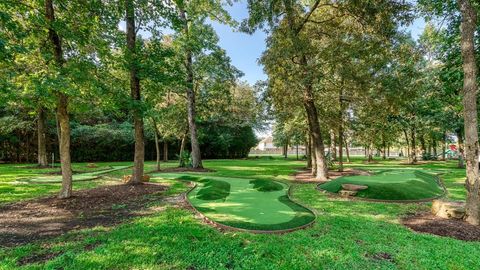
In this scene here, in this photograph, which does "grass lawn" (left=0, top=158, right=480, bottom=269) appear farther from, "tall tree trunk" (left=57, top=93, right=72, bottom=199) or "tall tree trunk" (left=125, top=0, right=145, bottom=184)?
→ "tall tree trunk" (left=125, top=0, right=145, bottom=184)

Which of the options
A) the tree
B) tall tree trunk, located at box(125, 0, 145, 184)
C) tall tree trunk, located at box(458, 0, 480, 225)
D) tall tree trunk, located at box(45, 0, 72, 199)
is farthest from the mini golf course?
the tree

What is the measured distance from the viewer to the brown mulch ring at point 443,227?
4.28 m

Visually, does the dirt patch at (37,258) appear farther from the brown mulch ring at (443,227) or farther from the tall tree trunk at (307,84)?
the tall tree trunk at (307,84)

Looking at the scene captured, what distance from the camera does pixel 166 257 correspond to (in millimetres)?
3303

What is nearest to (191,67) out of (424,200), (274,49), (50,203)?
(274,49)

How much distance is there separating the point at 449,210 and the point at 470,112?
2060 millimetres

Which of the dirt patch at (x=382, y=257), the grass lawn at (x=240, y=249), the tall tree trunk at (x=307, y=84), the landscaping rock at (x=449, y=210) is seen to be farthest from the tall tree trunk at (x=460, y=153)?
the dirt patch at (x=382, y=257)

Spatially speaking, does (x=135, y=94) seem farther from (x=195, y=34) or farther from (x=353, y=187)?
(x=353, y=187)

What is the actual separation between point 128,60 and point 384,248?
6949 mm

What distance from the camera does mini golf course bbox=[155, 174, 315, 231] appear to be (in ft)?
15.1

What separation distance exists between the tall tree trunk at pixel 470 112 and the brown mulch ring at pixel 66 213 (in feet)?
21.5

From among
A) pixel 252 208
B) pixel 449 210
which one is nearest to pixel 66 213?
pixel 252 208

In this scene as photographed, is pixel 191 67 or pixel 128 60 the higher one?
pixel 191 67

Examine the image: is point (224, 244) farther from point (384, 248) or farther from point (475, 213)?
point (475, 213)
